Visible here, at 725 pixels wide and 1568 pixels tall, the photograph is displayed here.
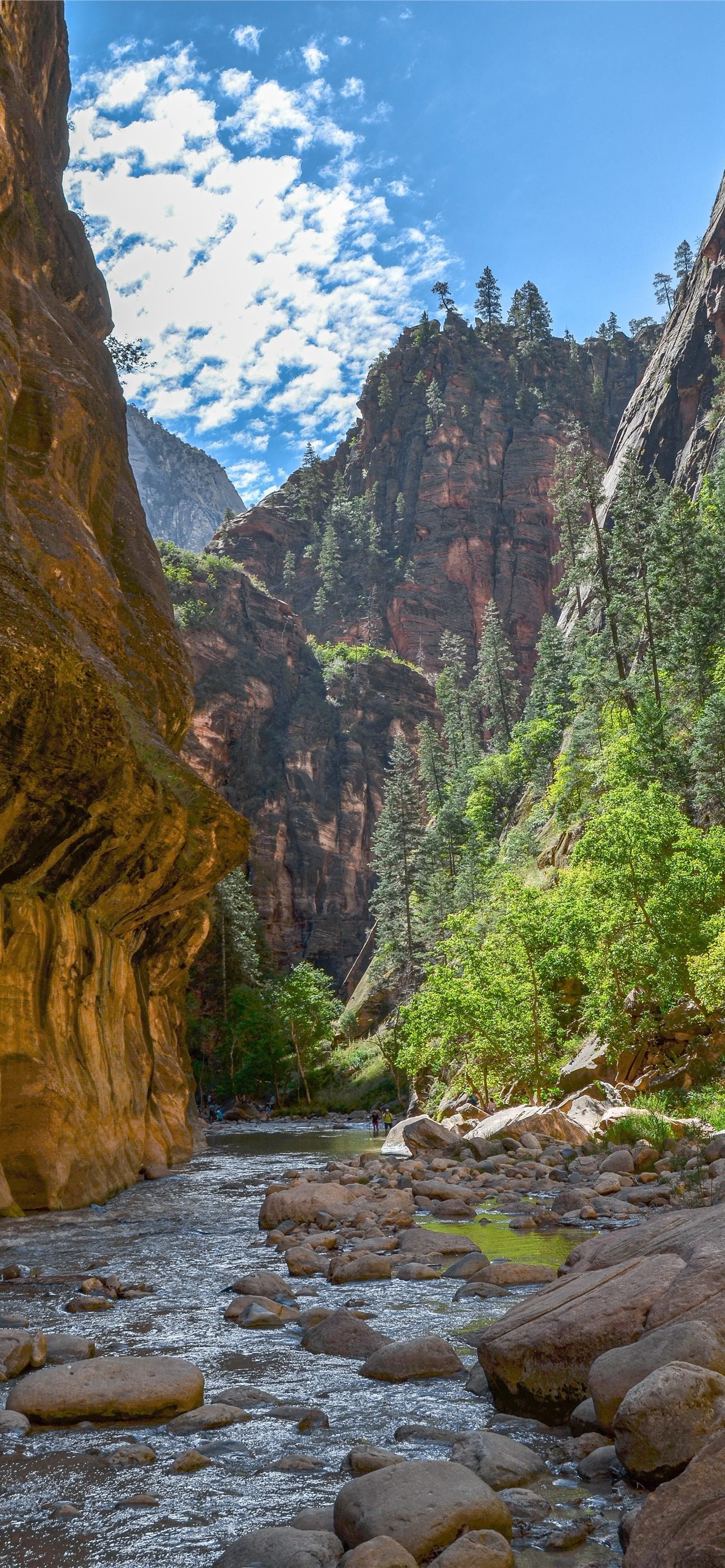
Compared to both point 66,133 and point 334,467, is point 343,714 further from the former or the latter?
point 66,133

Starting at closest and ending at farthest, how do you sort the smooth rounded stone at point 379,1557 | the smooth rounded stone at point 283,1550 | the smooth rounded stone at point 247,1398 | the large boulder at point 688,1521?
the large boulder at point 688,1521
the smooth rounded stone at point 379,1557
the smooth rounded stone at point 283,1550
the smooth rounded stone at point 247,1398

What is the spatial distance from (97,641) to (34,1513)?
22377mm

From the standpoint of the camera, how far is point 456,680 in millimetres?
104188

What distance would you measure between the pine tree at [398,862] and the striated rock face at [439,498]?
3913cm

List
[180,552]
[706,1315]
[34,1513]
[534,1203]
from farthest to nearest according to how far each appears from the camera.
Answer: [180,552], [534,1203], [706,1315], [34,1513]

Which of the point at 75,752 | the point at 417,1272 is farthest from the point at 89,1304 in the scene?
the point at 75,752

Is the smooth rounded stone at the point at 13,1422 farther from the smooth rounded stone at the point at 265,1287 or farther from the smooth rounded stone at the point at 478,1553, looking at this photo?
the smooth rounded stone at the point at 265,1287

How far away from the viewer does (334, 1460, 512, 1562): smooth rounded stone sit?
478 centimetres

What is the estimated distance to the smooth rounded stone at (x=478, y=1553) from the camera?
14.9 feet

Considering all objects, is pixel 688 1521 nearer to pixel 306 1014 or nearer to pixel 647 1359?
pixel 647 1359

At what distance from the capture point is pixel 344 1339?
8.86 meters

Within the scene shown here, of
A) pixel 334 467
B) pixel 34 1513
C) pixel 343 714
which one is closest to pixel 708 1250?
pixel 34 1513

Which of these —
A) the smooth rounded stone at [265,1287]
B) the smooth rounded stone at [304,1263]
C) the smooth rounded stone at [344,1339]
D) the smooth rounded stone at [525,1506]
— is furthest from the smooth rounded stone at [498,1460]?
the smooth rounded stone at [304,1263]

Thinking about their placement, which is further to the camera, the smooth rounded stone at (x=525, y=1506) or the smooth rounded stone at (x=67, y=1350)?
the smooth rounded stone at (x=67, y=1350)
